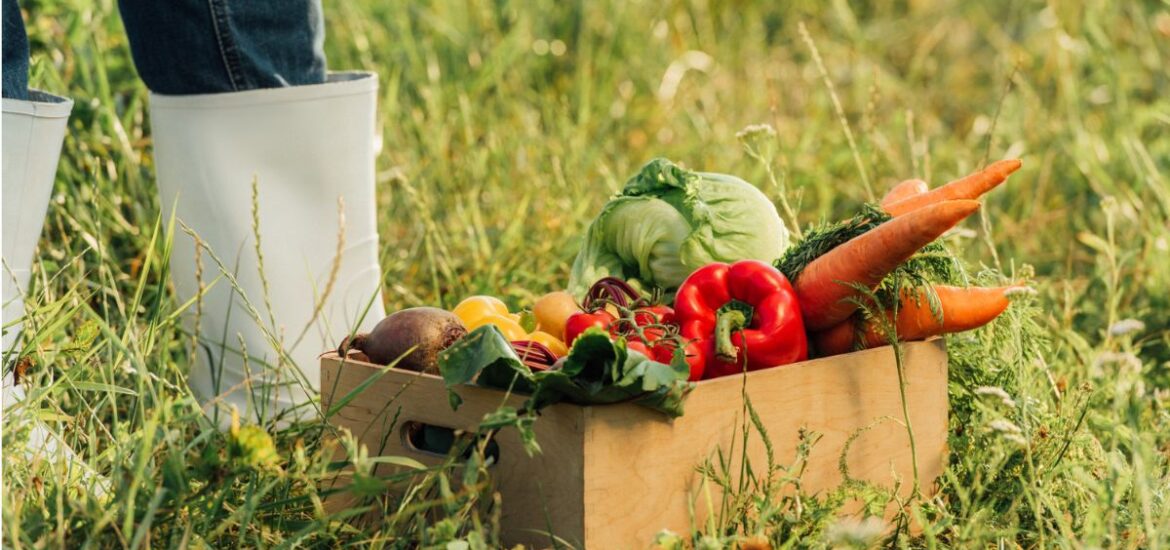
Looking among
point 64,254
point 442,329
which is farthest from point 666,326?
point 64,254

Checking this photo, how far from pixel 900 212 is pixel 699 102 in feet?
8.03

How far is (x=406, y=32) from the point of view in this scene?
14.2ft

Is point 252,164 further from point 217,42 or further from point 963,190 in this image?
point 963,190

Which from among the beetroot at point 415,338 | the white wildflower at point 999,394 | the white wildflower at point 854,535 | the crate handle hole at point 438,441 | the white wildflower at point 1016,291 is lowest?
the white wildflower at point 854,535

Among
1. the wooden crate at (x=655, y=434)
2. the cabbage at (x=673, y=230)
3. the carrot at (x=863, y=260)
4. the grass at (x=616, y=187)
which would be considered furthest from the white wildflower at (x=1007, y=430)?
the cabbage at (x=673, y=230)

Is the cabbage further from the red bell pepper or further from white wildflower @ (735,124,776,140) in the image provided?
the red bell pepper

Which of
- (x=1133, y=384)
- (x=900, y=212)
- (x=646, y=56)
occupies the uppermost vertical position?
(x=646, y=56)

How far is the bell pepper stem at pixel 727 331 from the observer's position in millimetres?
1990

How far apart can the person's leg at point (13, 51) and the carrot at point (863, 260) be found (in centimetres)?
145

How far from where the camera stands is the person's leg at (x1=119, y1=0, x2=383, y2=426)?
8.46 feet

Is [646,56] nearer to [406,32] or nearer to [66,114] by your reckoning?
[406,32]

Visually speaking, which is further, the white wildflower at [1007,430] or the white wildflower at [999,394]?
the white wildflower at [999,394]

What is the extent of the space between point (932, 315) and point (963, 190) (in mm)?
302

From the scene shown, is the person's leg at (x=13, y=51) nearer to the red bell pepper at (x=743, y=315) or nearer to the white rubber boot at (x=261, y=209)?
the white rubber boot at (x=261, y=209)
